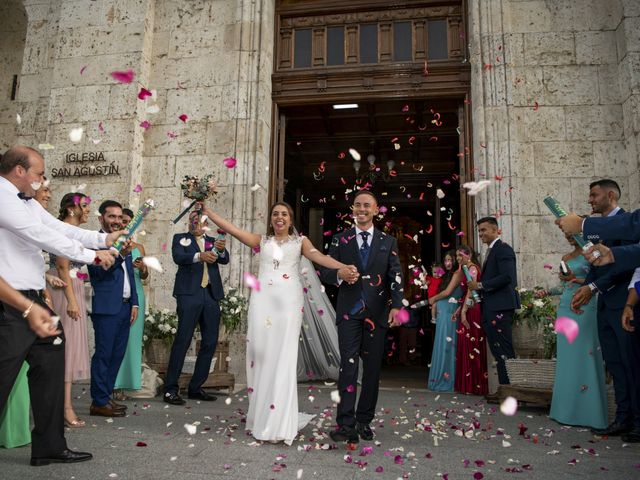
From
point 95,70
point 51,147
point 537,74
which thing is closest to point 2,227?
point 51,147

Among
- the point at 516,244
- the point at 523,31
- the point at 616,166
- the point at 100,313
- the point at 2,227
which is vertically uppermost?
the point at 523,31

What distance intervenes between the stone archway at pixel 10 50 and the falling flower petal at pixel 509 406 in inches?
365

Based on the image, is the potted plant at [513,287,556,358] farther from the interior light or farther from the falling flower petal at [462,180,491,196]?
the interior light

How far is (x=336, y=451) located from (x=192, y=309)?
2597 mm

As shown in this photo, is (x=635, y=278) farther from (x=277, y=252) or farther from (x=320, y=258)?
(x=277, y=252)

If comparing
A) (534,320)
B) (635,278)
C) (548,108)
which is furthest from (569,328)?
(548,108)

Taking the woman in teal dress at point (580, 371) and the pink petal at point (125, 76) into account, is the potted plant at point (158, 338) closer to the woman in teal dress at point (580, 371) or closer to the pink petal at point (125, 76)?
the pink petal at point (125, 76)

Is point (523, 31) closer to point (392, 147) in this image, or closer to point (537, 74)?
point (537, 74)

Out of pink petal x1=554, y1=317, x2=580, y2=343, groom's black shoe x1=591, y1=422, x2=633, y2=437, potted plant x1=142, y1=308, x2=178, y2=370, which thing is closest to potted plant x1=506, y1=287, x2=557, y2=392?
pink petal x1=554, y1=317, x2=580, y2=343

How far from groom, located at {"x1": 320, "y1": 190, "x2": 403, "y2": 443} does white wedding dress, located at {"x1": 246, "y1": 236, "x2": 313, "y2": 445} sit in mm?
318

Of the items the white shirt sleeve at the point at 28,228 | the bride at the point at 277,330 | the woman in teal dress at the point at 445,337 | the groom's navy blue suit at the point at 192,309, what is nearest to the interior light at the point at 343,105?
the woman in teal dress at the point at 445,337

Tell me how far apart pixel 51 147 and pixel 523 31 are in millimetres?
7060

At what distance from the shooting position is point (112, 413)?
473 centimetres

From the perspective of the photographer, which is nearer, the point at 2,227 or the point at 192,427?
the point at 2,227
